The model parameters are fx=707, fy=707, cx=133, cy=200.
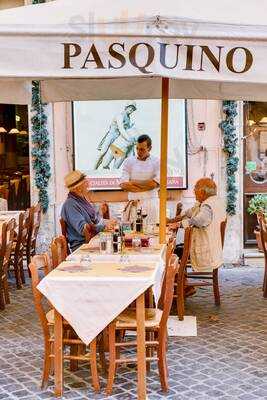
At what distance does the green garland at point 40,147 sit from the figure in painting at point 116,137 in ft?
2.53

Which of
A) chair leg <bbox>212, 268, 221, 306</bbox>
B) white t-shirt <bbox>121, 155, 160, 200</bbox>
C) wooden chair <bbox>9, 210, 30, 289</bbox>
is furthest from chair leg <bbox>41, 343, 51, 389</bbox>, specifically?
white t-shirt <bbox>121, 155, 160, 200</bbox>

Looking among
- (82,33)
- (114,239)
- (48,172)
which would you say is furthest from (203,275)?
(82,33)

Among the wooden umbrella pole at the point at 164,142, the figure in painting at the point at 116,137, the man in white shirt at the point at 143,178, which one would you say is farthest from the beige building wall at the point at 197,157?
the wooden umbrella pole at the point at 164,142

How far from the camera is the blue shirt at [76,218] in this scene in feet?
24.2

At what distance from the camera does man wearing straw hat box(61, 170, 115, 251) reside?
7406 mm

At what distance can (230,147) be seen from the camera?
10.4 metres

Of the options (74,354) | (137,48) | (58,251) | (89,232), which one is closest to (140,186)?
(89,232)

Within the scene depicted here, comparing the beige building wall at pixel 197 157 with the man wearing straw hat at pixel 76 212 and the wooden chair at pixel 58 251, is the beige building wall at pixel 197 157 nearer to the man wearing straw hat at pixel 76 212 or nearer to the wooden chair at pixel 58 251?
the man wearing straw hat at pixel 76 212

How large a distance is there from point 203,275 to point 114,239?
86.2 inches

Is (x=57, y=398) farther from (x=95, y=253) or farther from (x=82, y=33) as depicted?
(x=82, y=33)

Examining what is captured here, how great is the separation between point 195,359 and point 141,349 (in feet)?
3.55

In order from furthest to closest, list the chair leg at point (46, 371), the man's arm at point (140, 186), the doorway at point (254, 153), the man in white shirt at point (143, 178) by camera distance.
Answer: the doorway at point (254, 153), the man's arm at point (140, 186), the man in white shirt at point (143, 178), the chair leg at point (46, 371)

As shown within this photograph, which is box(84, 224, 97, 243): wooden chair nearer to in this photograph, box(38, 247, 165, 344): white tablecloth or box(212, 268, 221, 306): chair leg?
box(212, 268, 221, 306): chair leg

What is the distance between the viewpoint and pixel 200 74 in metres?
4.84
